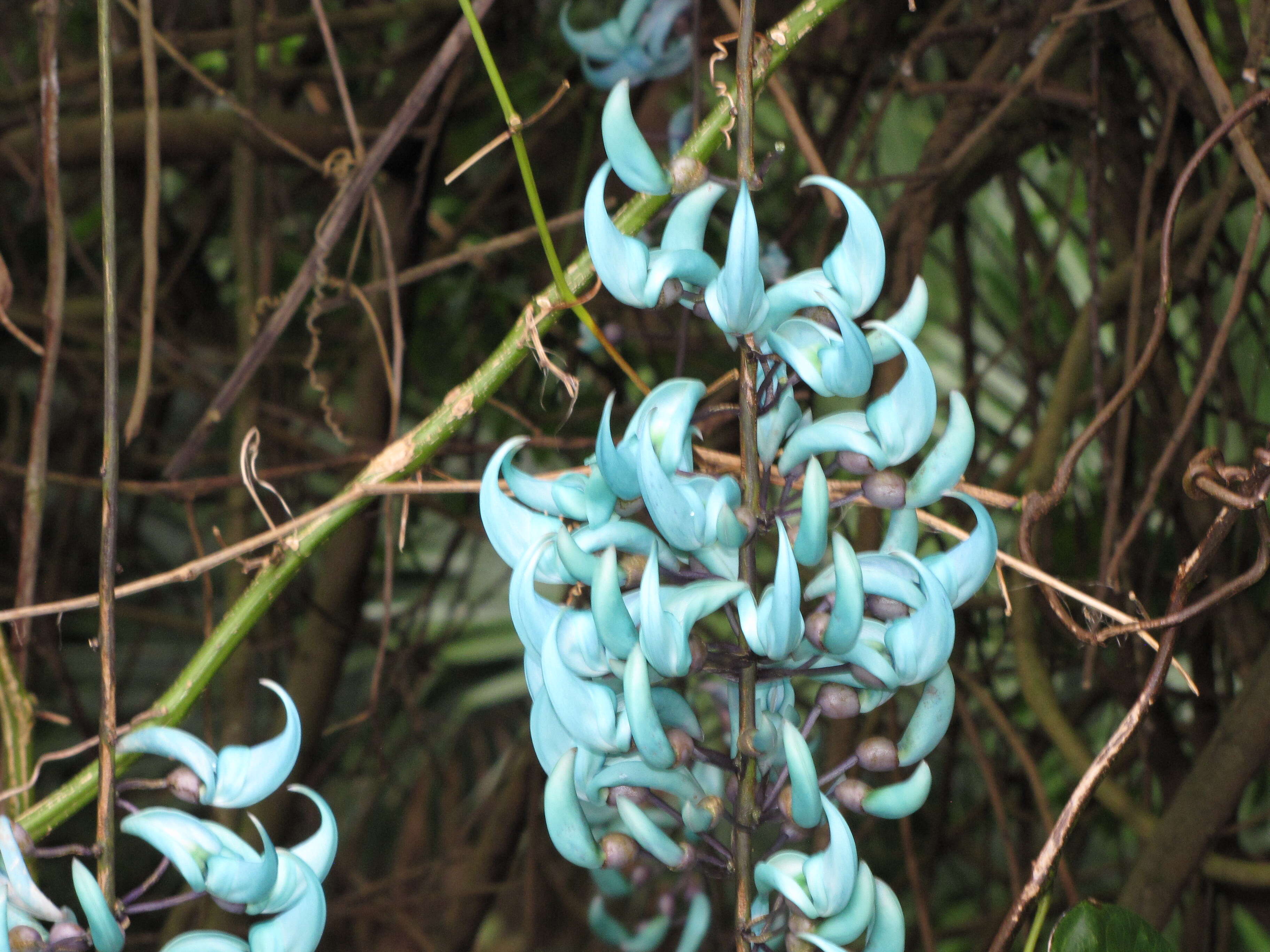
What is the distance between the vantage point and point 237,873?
39 cm

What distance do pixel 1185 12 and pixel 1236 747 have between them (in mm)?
520

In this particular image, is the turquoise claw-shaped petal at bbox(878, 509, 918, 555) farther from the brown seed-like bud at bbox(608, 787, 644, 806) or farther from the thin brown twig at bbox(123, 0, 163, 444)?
the thin brown twig at bbox(123, 0, 163, 444)

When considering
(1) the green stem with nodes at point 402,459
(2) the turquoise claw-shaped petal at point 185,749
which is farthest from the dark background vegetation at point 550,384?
(2) the turquoise claw-shaped petal at point 185,749

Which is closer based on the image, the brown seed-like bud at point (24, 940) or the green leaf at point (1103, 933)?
the brown seed-like bud at point (24, 940)

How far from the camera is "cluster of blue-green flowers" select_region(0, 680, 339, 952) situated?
0.39 m

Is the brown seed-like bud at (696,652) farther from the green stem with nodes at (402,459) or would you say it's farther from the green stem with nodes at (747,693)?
the green stem with nodes at (402,459)

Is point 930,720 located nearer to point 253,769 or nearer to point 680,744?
point 680,744

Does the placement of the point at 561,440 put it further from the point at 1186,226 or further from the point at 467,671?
the point at 467,671

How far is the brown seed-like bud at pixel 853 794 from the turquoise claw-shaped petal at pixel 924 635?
54 mm

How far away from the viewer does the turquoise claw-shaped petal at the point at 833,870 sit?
14.9 inches

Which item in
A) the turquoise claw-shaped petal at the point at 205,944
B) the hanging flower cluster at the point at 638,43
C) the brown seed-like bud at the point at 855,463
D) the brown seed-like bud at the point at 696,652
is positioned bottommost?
the turquoise claw-shaped petal at the point at 205,944

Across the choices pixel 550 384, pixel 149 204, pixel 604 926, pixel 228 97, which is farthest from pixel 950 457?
pixel 550 384

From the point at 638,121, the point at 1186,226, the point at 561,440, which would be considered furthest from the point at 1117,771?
the point at 638,121

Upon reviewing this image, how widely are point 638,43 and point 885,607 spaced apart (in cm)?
79
